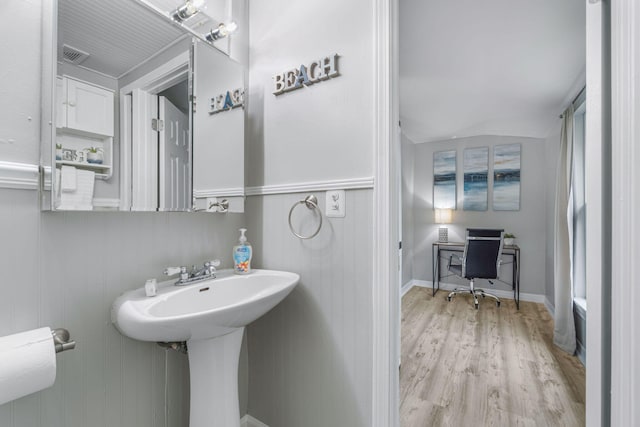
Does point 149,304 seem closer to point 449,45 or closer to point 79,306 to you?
point 79,306

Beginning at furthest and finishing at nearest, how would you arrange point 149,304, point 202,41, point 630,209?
point 202,41, point 149,304, point 630,209

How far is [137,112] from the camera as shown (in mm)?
1104

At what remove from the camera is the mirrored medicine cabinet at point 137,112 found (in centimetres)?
92

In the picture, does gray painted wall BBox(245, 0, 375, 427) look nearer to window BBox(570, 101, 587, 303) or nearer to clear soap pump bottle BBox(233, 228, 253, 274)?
clear soap pump bottle BBox(233, 228, 253, 274)

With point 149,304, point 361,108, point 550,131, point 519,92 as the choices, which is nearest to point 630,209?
point 361,108

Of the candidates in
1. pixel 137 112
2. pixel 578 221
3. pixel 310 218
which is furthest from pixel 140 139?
pixel 578 221

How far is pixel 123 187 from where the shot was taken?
1060mm

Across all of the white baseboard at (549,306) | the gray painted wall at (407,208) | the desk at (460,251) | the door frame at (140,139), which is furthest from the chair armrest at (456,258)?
the door frame at (140,139)

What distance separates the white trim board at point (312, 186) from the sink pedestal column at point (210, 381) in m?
0.69

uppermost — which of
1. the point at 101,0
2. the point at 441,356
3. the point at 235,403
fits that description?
the point at 101,0

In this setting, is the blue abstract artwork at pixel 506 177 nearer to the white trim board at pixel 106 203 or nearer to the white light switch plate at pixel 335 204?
the white light switch plate at pixel 335 204

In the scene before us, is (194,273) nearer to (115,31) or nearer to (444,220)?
(115,31)

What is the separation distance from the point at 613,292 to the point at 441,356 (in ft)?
5.94

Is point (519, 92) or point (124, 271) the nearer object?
point (124, 271)
